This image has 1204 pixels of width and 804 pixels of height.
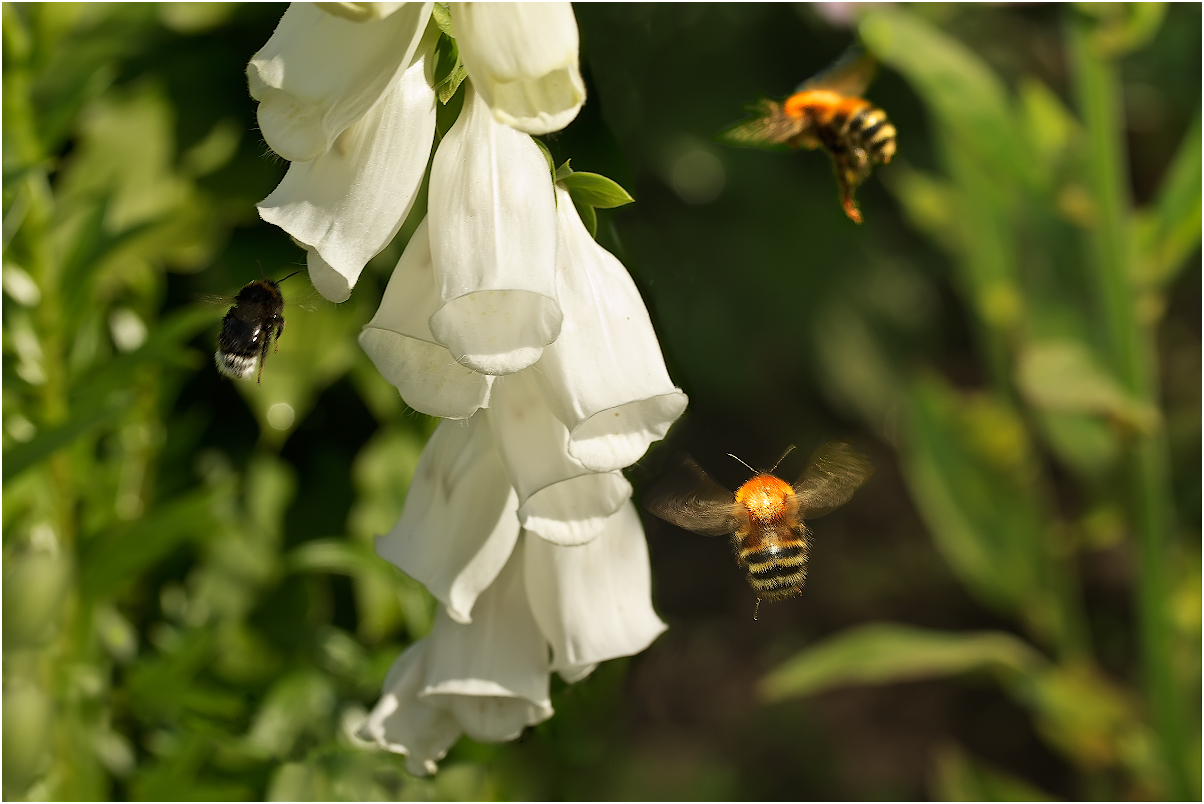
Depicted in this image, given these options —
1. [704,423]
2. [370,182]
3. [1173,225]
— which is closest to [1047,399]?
[1173,225]

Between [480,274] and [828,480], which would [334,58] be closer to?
[480,274]

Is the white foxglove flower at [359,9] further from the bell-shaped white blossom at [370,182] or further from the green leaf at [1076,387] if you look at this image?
the green leaf at [1076,387]

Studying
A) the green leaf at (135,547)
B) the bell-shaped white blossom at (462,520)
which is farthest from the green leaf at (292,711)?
the bell-shaped white blossom at (462,520)

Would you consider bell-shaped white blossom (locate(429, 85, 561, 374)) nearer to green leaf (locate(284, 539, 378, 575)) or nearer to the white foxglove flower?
the white foxglove flower

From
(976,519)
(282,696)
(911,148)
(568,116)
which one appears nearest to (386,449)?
(282,696)

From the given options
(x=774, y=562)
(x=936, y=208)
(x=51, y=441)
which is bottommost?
(x=936, y=208)
